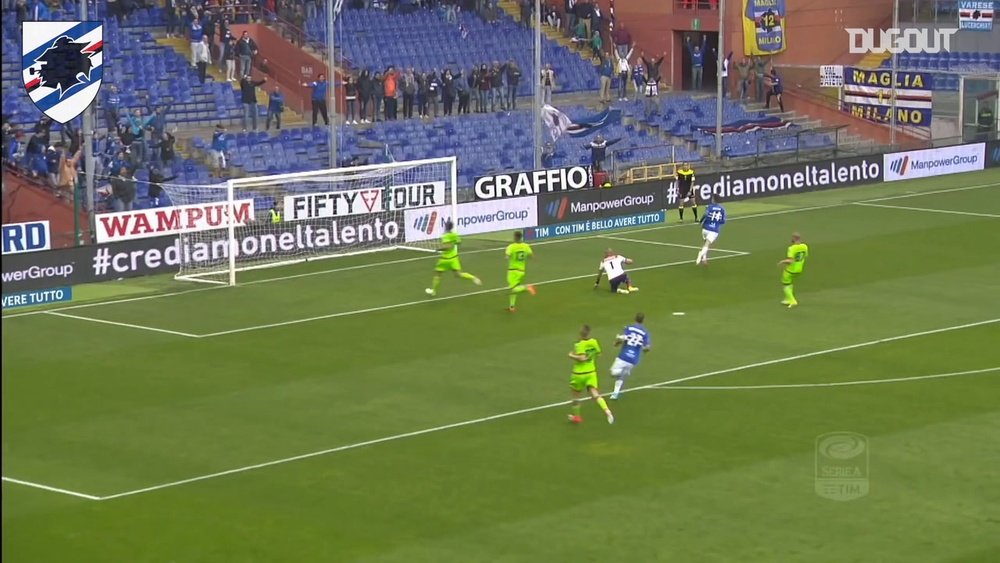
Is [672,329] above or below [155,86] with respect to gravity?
below

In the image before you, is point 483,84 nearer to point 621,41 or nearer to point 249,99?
point 249,99

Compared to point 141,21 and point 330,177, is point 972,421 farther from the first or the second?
point 141,21

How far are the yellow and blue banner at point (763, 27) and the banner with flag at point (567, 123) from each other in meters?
11.3

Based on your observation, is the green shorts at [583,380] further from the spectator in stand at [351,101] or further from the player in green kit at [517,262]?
the spectator in stand at [351,101]

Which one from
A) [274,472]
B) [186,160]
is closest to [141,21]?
[186,160]

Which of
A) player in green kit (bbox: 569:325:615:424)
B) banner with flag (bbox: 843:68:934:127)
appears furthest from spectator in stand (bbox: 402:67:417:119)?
player in green kit (bbox: 569:325:615:424)

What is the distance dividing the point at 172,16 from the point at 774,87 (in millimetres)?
25488

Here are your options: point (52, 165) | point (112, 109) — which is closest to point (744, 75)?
point (112, 109)

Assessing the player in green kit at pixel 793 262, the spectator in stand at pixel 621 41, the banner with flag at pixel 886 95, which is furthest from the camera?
the banner with flag at pixel 886 95

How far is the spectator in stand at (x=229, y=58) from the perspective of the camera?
51.8 meters

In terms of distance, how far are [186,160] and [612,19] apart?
79.3 feet

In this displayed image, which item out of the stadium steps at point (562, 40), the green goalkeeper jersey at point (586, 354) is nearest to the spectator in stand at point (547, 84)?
the stadium steps at point (562, 40)

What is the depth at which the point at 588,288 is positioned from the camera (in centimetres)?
3719

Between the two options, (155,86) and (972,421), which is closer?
(972,421)
